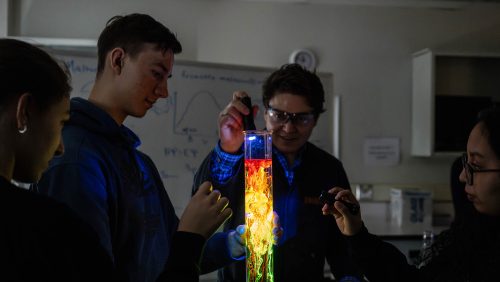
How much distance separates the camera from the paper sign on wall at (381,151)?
154 inches

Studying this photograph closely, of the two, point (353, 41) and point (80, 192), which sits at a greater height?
point (353, 41)

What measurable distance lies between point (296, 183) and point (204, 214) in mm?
792

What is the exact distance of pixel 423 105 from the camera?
3824 mm

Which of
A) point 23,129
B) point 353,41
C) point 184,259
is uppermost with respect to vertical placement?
point 353,41

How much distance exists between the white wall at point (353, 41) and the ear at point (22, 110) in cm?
292

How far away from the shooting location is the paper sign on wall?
154 inches

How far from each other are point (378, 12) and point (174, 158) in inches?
87.6

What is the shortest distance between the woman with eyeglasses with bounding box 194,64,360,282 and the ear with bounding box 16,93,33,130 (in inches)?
29.3

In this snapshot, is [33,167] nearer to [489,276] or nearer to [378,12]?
[489,276]

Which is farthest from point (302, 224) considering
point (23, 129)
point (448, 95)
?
point (448, 95)

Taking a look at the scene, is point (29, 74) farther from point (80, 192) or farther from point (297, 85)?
point (297, 85)

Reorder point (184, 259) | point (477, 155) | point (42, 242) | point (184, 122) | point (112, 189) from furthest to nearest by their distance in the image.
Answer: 1. point (184, 122)
2. point (477, 155)
3. point (112, 189)
4. point (184, 259)
5. point (42, 242)

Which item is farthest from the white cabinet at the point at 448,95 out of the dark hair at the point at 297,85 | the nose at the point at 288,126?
the nose at the point at 288,126

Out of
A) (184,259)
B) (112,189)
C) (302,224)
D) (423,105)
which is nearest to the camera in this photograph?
(184,259)
